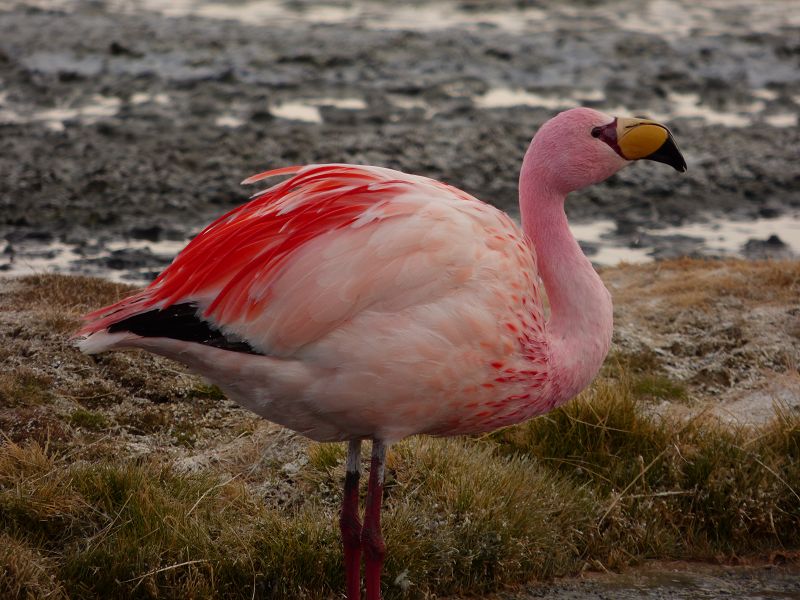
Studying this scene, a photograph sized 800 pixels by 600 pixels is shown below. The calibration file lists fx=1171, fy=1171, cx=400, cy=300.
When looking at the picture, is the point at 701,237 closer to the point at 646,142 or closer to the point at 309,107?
the point at 309,107

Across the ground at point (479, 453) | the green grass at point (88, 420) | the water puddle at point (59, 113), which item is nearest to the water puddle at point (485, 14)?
the water puddle at point (59, 113)

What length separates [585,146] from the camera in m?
4.70

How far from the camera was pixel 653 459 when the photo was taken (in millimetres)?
5633

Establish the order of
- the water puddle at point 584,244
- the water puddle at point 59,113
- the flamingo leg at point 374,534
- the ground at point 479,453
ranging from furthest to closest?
1. the water puddle at point 59,113
2. the water puddle at point 584,244
3. the ground at point 479,453
4. the flamingo leg at point 374,534

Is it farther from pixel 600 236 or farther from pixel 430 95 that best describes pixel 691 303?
pixel 430 95

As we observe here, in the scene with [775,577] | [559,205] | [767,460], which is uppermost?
[559,205]

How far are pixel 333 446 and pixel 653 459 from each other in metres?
1.54

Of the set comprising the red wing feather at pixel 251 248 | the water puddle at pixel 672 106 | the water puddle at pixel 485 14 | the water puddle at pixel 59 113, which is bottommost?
the water puddle at pixel 59 113

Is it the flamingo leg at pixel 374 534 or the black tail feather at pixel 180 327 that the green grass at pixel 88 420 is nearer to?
the black tail feather at pixel 180 327

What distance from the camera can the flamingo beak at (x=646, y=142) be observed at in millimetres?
4652

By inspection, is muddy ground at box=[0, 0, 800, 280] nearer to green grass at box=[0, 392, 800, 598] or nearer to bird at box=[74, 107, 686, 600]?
green grass at box=[0, 392, 800, 598]

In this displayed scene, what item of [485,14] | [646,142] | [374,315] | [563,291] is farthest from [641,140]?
[485,14]

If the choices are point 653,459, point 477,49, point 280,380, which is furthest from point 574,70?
point 280,380

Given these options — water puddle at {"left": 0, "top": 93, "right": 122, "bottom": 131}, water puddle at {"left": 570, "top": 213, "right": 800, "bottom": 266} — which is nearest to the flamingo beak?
water puddle at {"left": 570, "top": 213, "right": 800, "bottom": 266}
